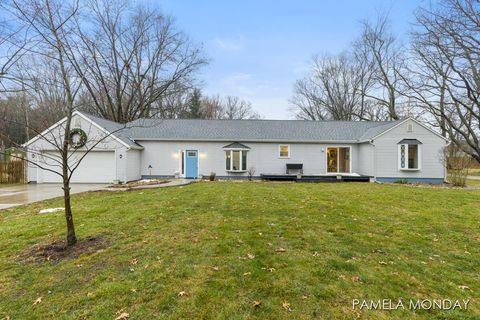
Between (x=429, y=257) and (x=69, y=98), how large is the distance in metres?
6.62

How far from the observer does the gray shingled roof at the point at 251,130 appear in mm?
17641

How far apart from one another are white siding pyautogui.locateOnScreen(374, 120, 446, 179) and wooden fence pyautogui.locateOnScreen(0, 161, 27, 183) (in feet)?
74.1

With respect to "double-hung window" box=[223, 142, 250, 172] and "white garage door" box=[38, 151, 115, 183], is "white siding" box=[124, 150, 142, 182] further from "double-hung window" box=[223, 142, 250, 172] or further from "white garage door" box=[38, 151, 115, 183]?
"double-hung window" box=[223, 142, 250, 172]

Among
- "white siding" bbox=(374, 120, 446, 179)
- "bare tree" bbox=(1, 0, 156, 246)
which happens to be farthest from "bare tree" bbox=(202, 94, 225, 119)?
"bare tree" bbox=(1, 0, 156, 246)

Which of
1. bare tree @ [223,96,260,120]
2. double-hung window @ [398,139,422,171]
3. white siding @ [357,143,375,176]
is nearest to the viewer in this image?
double-hung window @ [398,139,422,171]

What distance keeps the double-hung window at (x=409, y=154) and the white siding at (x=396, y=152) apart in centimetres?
23

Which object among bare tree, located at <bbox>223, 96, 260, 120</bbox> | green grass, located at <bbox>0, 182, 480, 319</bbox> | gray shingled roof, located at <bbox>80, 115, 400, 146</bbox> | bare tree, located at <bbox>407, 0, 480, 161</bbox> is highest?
bare tree, located at <bbox>223, 96, 260, 120</bbox>

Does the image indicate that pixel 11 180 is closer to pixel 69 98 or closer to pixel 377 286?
pixel 69 98

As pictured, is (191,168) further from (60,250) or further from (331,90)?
(331,90)

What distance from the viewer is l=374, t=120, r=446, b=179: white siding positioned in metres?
16.2

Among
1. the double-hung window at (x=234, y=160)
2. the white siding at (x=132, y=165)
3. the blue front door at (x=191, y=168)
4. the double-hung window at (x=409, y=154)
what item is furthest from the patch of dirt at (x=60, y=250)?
the double-hung window at (x=409, y=154)

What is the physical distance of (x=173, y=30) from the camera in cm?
2850

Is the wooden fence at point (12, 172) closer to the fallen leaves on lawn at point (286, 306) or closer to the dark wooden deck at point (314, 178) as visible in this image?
the dark wooden deck at point (314, 178)

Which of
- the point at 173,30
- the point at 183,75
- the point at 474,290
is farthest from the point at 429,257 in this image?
the point at 173,30
